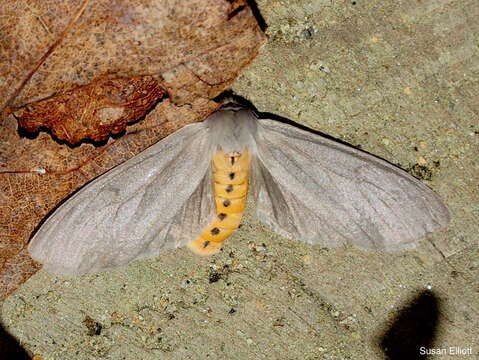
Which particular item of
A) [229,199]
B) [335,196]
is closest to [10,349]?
[229,199]

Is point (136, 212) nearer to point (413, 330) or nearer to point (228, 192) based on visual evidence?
point (228, 192)

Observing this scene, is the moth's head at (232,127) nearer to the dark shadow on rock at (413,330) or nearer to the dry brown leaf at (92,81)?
the dry brown leaf at (92,81)

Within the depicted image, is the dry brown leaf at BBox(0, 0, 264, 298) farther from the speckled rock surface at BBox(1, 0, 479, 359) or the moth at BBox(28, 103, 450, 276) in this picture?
the speckled rock surface at BBox(1, 0, 479, 359)

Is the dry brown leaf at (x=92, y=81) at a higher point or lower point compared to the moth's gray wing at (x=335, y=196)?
higher

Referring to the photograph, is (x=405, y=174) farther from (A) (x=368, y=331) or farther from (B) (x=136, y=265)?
(B) (x=136, y=265)

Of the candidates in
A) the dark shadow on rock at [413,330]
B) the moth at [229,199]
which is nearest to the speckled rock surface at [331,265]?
the dark shadow on rock at [413,330]

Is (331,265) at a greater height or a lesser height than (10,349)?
lesser

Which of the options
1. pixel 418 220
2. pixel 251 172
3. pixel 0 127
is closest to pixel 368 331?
pixel 418 220
